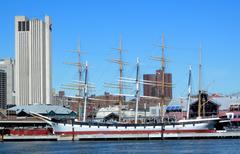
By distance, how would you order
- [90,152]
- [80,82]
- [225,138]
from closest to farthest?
[90,152]
[225,138]
[80,82]

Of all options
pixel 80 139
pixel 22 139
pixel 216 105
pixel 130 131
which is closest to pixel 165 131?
pixel 130 131

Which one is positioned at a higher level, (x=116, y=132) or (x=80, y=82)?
(x=80, y=82)

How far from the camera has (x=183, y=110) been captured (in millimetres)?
182500

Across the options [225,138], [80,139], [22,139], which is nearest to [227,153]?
[225,138]

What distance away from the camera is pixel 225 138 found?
120 meters

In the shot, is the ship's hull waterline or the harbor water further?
the ship's hull waterline

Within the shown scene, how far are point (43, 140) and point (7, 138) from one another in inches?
351

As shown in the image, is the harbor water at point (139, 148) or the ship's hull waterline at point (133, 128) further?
the ship's hull waterline at point (133, 128)

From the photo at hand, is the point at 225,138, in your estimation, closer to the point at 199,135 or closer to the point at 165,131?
the point at 199,135

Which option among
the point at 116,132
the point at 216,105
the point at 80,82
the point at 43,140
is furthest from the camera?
the point at 216,105

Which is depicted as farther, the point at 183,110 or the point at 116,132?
the point at 183,110

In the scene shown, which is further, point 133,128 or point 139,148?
point 133,128

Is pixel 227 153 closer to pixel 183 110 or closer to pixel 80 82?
pixel 80 82

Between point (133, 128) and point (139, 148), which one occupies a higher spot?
point (133, 128)
